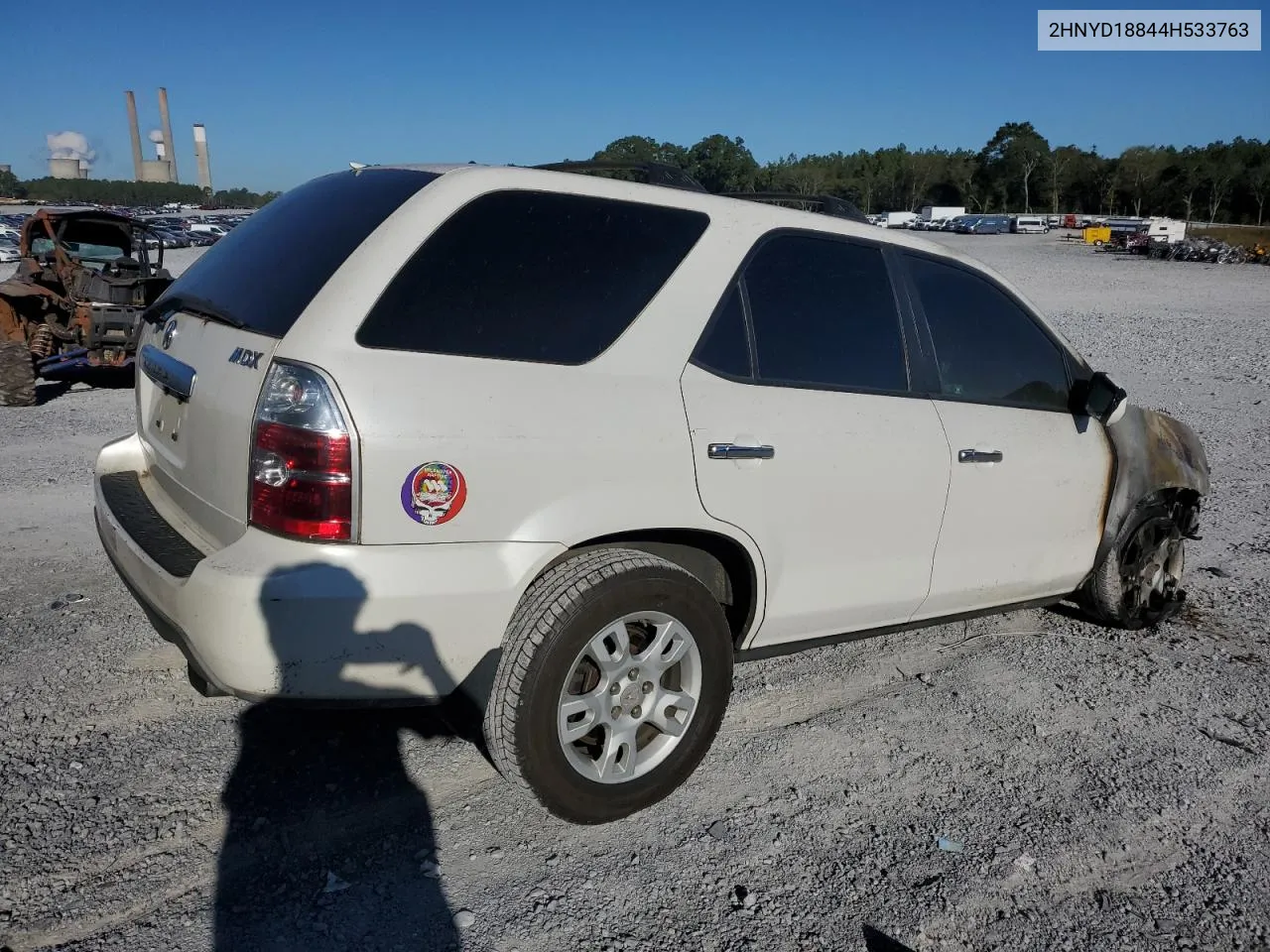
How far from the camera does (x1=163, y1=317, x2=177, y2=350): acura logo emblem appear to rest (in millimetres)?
3048

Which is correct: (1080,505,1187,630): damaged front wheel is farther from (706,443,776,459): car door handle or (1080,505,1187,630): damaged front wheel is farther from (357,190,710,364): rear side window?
(357,190,710,364): rear side window

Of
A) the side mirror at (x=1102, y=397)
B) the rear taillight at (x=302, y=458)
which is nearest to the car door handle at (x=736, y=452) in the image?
the rear taillight at (x=302, y=458)

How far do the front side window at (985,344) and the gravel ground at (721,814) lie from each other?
1.22 m

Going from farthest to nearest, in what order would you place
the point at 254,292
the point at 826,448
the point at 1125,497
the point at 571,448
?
the point at 1125,497 < the point at 826,448 < the point at 254,292 < the point at 571,448

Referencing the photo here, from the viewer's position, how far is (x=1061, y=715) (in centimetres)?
374

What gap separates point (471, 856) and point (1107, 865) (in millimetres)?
1864

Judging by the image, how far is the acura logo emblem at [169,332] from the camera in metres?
3.05

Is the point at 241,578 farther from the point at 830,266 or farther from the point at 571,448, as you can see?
the point at 830,266

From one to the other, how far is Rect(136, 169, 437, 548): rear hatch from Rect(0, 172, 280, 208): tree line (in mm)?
114976

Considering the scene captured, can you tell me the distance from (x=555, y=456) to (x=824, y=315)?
1204 mm

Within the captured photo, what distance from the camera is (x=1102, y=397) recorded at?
388cm

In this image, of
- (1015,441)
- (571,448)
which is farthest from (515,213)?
(1015,441)

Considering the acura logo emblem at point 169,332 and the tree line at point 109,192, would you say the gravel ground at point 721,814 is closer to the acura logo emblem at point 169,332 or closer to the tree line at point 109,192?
the acura logo emblem at point 169,332

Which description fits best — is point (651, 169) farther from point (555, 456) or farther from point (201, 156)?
point (201, 156)
